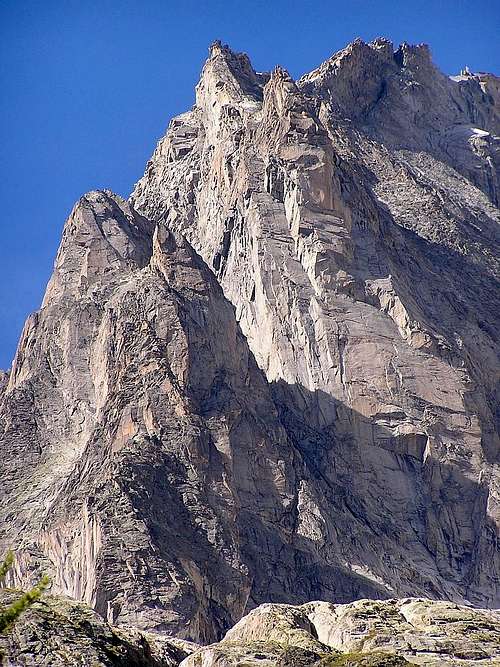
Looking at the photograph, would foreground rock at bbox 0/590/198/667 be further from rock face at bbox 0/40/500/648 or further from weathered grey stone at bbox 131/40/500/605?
weathered grey stone at bbox 131/40/500/605

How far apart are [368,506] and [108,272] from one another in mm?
31190

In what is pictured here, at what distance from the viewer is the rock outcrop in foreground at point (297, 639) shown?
57469 mm

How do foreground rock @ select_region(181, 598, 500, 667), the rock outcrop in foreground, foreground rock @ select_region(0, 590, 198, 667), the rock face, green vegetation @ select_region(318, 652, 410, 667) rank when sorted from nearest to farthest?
1. foreground rock @ select_region(0, 590, 198, 667)
2. the rock outcrop in foreground
3. green vegetation @ select_region(318, 652, 410, 667)
4. foreground rock @ select_region(181, 598, 500, 667)
5. the rock face

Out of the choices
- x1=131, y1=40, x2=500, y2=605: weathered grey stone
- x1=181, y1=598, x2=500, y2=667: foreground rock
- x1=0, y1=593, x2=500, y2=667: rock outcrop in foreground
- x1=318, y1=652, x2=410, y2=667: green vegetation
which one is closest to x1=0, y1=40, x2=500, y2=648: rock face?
x1=131, y1=40, x2=500, y2=605: weathered grey stone

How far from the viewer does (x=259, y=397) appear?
135875 mm

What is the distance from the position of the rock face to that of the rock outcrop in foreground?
35.1 meters

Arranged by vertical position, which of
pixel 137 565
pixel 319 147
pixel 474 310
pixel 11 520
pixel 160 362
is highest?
pixel 319 147

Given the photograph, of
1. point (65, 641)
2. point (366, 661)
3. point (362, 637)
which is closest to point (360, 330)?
point (362, 637)

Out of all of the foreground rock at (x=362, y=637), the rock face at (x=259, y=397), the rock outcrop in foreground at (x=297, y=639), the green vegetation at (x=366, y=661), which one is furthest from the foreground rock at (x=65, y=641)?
the rock face at (x=259, y=397)

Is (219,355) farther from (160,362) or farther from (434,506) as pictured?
(434,506)

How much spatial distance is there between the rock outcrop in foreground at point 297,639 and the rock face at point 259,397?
35137mm

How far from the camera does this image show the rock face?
386ft

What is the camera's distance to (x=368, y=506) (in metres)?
137

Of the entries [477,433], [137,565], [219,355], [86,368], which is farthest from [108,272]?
[137,565]
